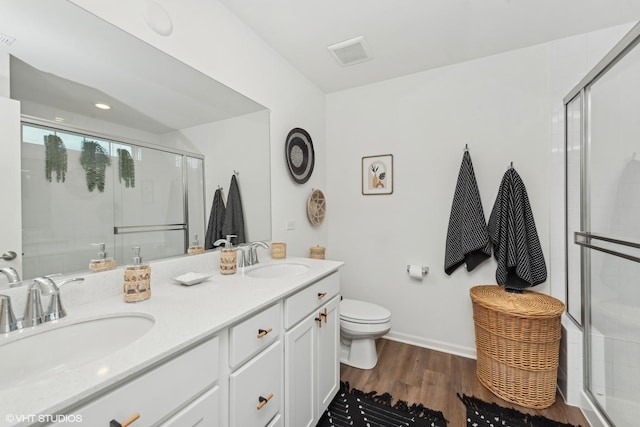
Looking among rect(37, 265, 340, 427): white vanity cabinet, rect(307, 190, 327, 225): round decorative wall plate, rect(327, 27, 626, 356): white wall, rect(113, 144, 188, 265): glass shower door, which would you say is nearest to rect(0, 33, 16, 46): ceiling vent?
rect(113, 144, 188, 265): glass shower door

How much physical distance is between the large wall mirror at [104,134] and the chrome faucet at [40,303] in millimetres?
124

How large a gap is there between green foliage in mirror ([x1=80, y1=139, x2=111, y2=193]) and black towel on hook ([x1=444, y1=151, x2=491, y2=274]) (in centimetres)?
218

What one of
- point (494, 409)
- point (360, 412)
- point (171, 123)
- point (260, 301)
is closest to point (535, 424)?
point (494, 409)

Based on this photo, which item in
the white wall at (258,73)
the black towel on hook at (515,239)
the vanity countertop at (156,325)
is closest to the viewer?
the vanity countertop at (156,325)

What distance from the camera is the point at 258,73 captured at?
6.24 feet

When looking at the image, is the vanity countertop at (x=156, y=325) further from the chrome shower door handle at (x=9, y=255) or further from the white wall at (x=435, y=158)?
the white wall at (x=435, y=158)

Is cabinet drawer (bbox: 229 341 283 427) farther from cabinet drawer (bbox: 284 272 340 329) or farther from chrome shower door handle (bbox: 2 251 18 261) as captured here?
chrome shower door handle (bbox: 2 251 18 261)

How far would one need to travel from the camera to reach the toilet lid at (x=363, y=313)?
76.5 inches

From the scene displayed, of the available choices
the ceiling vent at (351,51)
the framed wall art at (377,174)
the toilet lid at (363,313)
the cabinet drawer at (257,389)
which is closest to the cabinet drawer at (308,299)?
the cabinet drawer at (257,389)

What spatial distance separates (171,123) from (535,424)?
2.51m

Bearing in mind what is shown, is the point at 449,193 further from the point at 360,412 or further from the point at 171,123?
the point at 171,123

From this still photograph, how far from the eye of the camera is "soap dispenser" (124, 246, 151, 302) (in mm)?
1027

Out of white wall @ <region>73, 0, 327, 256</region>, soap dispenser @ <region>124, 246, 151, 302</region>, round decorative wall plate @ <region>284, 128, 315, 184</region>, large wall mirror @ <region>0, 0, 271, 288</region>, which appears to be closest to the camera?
large wall mirror @ <region>0, 0, 271, 288</region>

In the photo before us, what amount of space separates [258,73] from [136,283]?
1523 mm
